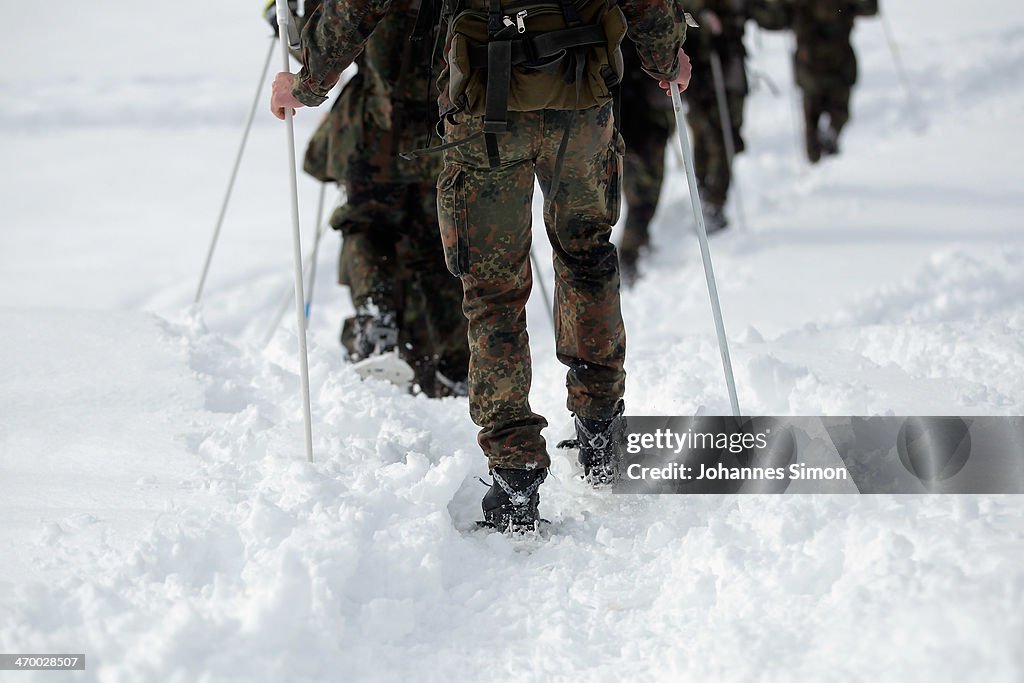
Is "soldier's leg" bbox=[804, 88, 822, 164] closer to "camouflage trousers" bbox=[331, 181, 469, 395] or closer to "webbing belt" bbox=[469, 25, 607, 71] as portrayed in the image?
"camouflage trousers" bbox=[331, 181, 469, 395]

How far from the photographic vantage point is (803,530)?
1945 millimetres

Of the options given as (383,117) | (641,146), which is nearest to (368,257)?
(383,117)

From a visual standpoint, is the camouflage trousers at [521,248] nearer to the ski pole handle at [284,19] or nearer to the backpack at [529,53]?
the backpack at [529,53]

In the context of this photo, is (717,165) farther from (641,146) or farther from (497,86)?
(497,86)

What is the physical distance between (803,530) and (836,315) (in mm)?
2549

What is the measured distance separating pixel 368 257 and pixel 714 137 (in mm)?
3725

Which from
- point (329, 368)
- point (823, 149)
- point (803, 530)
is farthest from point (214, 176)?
point (803, 530)

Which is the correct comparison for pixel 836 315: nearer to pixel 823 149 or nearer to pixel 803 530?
pixel 803 530

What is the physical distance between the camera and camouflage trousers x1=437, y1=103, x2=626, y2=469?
2109mm

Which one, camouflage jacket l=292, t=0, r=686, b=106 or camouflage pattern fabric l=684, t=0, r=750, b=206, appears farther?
camouflage pattern fabric l=684, t=0, r=750, b=206

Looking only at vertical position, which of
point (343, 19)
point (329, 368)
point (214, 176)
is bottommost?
point (214, 176)

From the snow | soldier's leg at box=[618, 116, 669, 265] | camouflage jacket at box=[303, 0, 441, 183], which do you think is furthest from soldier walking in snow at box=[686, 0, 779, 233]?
camouflage jacket at box=[303, 0, 441, 183]

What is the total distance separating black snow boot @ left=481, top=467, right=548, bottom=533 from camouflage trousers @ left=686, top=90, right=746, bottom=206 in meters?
4.91

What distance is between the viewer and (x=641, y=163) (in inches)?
223
